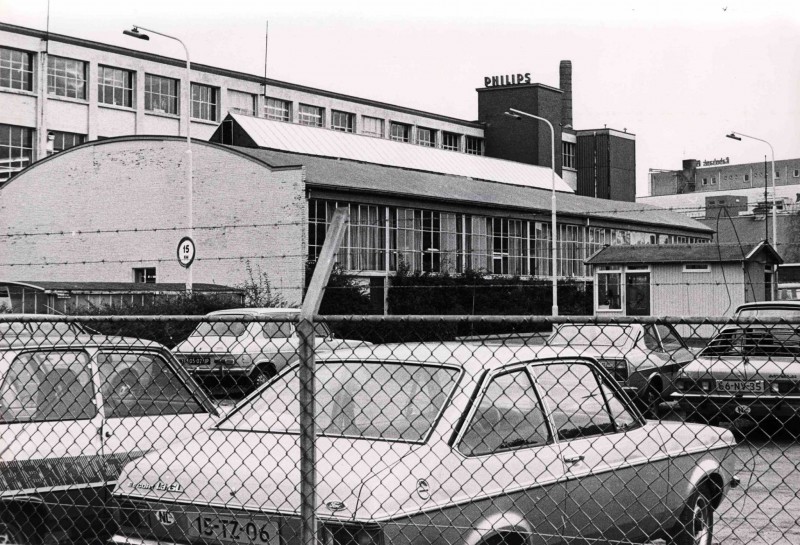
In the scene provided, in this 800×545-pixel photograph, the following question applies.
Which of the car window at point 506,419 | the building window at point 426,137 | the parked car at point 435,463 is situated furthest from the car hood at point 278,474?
the building window at point 426,137

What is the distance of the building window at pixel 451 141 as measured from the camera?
77688mm

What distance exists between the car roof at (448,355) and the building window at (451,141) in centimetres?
7218

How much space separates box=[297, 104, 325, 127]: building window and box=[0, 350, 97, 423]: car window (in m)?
61.0

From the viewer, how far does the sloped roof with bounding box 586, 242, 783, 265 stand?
33.2 m

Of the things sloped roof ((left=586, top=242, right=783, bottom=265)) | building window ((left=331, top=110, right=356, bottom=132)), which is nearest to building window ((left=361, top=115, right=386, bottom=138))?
building window ((left=331, top=110, right=356, bottom=132))

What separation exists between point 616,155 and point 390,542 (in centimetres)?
8138

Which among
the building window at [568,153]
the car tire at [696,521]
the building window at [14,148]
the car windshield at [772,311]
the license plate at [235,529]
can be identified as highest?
the building window at [568,153]

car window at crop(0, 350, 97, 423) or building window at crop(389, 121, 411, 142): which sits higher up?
building window at crop(389, 121, 411, 142)

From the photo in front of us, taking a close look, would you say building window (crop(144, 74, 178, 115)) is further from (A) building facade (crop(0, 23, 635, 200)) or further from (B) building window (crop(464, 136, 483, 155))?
(B) building window (crop(464, 136, 483, 155))

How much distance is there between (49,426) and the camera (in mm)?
6453

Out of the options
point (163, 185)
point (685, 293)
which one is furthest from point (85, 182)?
point (685, 293)

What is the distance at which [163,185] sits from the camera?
42469 mm

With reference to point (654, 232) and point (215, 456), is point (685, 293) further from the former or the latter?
point (215, 456)

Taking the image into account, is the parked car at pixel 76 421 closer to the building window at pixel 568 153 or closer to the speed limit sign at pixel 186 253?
the speed limit sign at pixel 186 253
